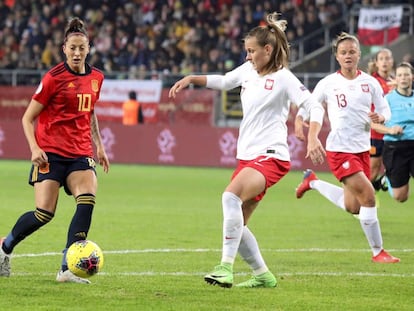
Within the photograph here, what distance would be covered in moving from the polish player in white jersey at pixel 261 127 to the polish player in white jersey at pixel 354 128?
7.56 feet

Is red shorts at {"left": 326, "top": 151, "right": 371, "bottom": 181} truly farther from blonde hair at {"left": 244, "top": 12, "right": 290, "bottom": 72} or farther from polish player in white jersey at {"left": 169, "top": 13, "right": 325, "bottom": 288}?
blonde hair at {"left": 244, "top": 12, "right": 290, "bottom": 72}

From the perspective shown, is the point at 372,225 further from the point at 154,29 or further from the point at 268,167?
the point at 154,29

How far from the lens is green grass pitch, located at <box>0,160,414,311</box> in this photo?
8.11m

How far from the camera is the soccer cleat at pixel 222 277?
335 inches

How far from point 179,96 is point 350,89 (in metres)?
19.7

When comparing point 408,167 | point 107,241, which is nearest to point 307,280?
point 107,241

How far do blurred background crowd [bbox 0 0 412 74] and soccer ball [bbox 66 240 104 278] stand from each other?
2313 cm

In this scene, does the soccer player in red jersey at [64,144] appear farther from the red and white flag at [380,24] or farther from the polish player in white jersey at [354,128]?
the red and white flag at [380,24]

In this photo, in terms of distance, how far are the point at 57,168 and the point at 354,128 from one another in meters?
3.69

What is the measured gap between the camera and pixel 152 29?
35.9 m

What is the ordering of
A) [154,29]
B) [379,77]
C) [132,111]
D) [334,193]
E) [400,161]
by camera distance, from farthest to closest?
[154,29] → [132,111] → [379,77] → [400,161] → [334,193]

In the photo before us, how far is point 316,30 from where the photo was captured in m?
32.7

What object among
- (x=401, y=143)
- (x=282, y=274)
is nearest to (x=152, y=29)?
(x=401, y=143)

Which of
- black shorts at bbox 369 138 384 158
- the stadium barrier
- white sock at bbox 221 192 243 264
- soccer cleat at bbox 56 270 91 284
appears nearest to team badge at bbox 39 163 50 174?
soccer cleat at bbox 56 270 91 284
